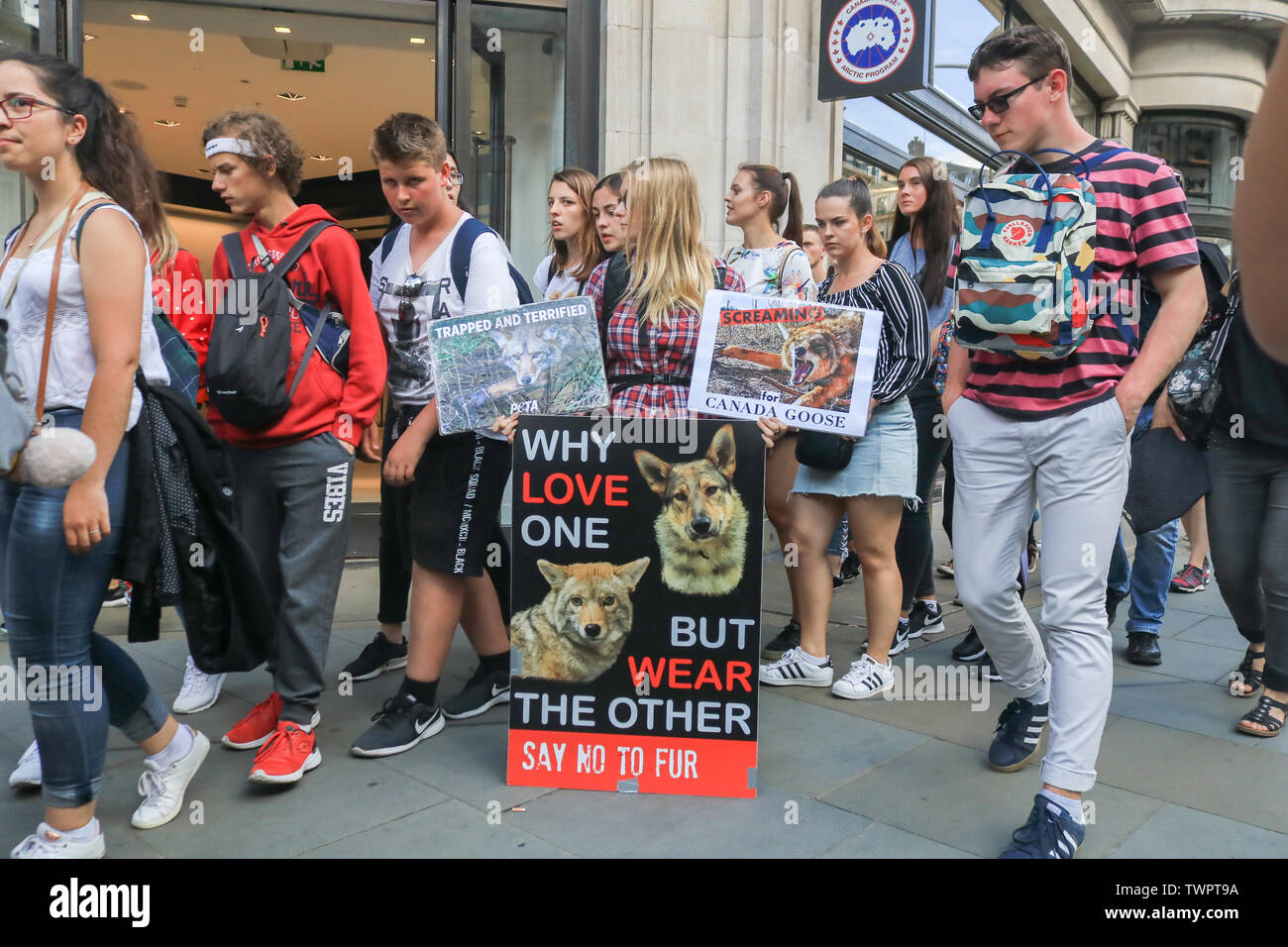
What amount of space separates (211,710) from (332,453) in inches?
52.3

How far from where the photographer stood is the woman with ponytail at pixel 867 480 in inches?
165

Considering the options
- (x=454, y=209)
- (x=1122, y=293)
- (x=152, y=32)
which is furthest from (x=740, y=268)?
(x=152, y=32)

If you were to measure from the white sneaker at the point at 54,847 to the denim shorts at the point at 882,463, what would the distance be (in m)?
2.81

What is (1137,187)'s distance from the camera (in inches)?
111

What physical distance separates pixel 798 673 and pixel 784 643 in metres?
0.51

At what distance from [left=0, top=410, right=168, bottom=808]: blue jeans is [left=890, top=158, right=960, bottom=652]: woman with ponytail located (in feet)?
11.1

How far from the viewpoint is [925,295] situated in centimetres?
491

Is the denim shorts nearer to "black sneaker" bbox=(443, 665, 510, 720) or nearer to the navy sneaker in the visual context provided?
"black sneaker" bbox=(443, 665, 510, 720)

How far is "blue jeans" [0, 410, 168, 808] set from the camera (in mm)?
Result: 2564

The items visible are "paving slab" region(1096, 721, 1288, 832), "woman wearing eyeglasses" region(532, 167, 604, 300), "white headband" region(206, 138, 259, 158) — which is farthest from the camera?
"woman wearing eyeglasses" region(532, 167, 604, 300)

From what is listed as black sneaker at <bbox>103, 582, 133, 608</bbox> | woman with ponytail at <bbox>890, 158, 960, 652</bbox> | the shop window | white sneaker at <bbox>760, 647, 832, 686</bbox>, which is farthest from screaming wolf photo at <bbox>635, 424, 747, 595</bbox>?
the shop window

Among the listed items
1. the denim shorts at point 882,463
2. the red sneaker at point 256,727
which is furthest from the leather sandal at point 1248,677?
the red sneaker at point 256,727
